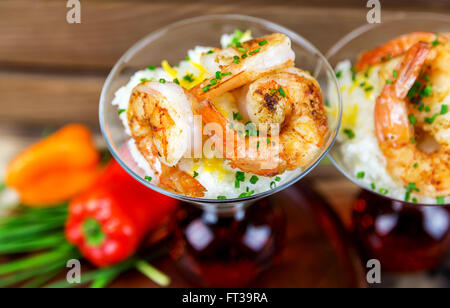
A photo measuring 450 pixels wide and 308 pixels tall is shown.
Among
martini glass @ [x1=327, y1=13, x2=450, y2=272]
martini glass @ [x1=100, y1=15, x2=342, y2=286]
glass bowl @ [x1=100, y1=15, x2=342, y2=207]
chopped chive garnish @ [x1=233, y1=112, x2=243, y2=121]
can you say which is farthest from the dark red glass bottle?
chopped chive garnish @ [x1=233, y1=112, x2=243, y2=121]

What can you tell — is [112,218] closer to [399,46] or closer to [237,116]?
[237,116]

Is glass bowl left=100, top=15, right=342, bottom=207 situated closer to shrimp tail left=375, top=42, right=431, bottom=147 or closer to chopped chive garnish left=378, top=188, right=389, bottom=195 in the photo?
shrimp tail left=375, top=42, right=431, bottom=147

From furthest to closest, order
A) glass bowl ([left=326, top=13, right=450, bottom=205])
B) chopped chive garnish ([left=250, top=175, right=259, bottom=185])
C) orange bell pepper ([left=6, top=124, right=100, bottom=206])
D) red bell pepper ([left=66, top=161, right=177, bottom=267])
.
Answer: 1. orange bell pepper ([left=6, top=124, right=100, bottom=206])
2. red bell pepper ([left=66, top=161, right=177, bottom=267])
3. glass bowl ([left=326, top=13, right=450, bottom=205])
4. chopped chive garnish ([left=250, top=175, right=259, bottom=185])

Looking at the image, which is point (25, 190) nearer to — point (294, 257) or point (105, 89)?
point (105, 89)

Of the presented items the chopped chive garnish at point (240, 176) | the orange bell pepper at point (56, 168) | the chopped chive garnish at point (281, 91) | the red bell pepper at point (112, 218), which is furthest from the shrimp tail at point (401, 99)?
the orange bell pepper at point (56, 168)

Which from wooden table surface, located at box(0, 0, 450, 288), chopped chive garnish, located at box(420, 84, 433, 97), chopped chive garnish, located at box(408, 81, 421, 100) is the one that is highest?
wooden table surface, located at box(0, 0, 450, 288)

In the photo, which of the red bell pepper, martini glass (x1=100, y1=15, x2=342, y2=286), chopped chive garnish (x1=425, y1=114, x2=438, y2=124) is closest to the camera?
chopped chive garnish (x1=425, y1=114, x2=438, y2=124)

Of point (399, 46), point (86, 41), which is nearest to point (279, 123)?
point (399, 46)
